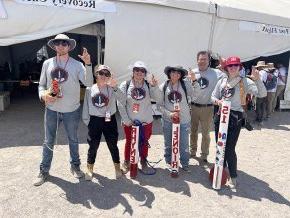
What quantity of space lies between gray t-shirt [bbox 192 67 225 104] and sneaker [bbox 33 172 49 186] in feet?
7.88

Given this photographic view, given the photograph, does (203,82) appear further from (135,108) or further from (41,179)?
(41,179)

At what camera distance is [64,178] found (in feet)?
16.6

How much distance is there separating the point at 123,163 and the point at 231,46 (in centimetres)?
523

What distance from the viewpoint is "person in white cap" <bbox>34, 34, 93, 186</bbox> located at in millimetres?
4492

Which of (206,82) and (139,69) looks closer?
(139,69)

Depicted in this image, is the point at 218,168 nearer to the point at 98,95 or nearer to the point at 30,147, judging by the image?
the point at 98,95

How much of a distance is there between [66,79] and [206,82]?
6.89 feet

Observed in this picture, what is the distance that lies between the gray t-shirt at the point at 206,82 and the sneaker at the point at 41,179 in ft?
7.88

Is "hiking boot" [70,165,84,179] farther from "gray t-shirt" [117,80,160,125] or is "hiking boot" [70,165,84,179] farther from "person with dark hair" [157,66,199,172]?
"person with dark hair" [157,66,199,172]

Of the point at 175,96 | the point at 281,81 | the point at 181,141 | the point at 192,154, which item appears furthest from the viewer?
the point at 281,81

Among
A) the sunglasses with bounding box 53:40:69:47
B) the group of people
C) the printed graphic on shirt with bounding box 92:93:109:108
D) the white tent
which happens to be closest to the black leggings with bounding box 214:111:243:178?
the group of people

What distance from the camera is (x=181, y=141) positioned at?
17.1 feet

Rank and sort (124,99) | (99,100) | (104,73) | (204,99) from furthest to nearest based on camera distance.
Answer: (204,99) < (124,99) < (99,100) < (104,73)

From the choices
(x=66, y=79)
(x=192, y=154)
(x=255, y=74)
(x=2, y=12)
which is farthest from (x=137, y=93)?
(x=2, y=12)
